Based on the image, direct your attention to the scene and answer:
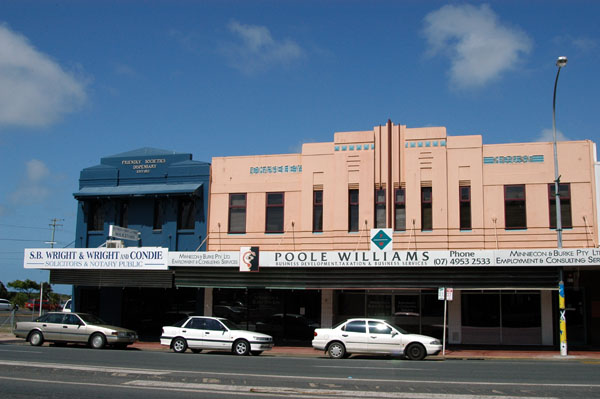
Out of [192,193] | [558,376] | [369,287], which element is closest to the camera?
[558,376]

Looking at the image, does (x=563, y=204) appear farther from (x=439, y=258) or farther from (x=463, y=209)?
(x=439, y=258)

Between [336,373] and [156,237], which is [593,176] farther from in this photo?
[156,237]

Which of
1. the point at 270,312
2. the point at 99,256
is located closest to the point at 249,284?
the point at 270,312

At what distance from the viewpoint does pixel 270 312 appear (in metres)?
26.2

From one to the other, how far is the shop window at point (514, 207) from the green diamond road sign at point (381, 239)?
5.08 metres

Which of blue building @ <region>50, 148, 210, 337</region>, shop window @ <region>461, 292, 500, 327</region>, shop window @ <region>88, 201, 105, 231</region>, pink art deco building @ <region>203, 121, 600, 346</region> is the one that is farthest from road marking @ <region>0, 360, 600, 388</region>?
shop window @ <region>88, 201, 105, 231</region>

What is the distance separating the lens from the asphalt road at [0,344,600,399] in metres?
11.2

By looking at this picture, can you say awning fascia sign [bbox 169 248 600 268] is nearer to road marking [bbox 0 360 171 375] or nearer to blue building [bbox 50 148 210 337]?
blue building [bbox 50 148 210 337]

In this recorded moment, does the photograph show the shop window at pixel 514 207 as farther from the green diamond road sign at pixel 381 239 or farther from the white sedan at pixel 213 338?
the white sedan at pixel 213 338

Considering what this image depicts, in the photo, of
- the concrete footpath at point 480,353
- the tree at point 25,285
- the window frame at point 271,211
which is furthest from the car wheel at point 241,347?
the tree at point 25,285

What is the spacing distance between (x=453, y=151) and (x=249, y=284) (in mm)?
9984

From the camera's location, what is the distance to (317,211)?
85.4 ft

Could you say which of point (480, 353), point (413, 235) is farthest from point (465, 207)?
point (480, 353)

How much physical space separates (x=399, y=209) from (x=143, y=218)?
11799mm
